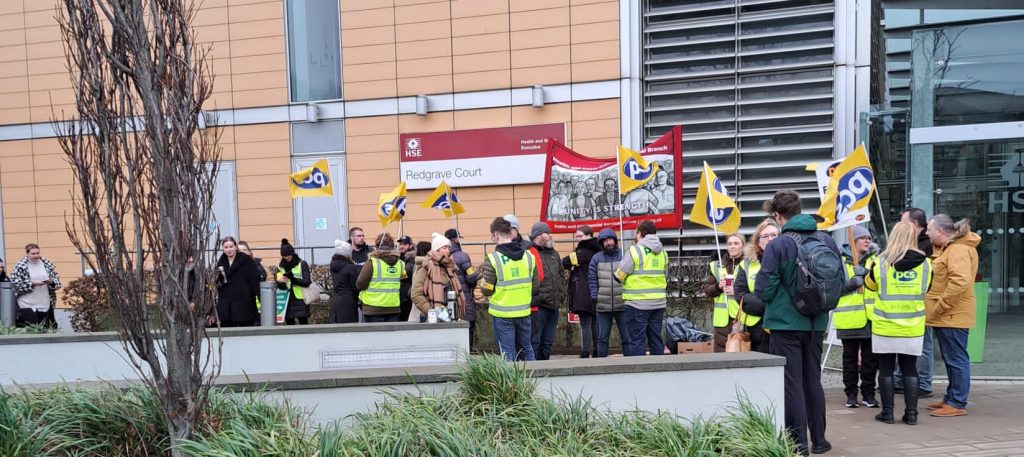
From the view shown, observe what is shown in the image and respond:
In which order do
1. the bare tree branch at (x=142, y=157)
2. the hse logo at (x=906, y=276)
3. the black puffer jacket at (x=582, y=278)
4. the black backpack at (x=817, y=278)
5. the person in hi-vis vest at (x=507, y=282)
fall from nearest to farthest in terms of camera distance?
the bare tree branch at (x=142, y=157)
the black backpack at (x=817, y=278)
the hse logo at (x=906, y=276)
the person in hi-vis vest at (x=507, y=282)
the black puffer jacket at (x=582, y=278)

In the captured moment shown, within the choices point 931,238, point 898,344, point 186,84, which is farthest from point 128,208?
point 931,238

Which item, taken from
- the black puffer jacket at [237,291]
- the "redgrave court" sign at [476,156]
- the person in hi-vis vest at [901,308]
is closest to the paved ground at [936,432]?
the person in hi-vis vest at [901,308]

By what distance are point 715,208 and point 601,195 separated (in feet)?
12.6

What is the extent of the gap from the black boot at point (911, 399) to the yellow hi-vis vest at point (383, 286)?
604cm

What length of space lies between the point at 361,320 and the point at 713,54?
27.8ft

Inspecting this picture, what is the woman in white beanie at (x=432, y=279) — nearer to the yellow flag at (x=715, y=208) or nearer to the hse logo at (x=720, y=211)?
the yellow flag at (x=715, y=208)

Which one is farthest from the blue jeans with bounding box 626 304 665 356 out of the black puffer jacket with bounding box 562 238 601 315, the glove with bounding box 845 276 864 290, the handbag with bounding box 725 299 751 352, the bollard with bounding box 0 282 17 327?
the bollard with bounding box 0 282 17 327

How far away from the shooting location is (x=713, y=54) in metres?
15.6

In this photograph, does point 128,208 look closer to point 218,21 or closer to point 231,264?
point 231,264

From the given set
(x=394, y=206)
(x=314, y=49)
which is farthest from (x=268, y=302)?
(x=314, y=49)

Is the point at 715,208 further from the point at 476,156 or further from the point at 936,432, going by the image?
the point at 476,156

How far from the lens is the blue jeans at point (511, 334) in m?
9.38

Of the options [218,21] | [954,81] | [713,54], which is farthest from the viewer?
[218,21]

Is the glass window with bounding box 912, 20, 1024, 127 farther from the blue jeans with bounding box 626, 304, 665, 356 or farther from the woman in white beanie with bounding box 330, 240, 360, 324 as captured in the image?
the woman in white beanie with bounding box 330, 240, 360, 324
